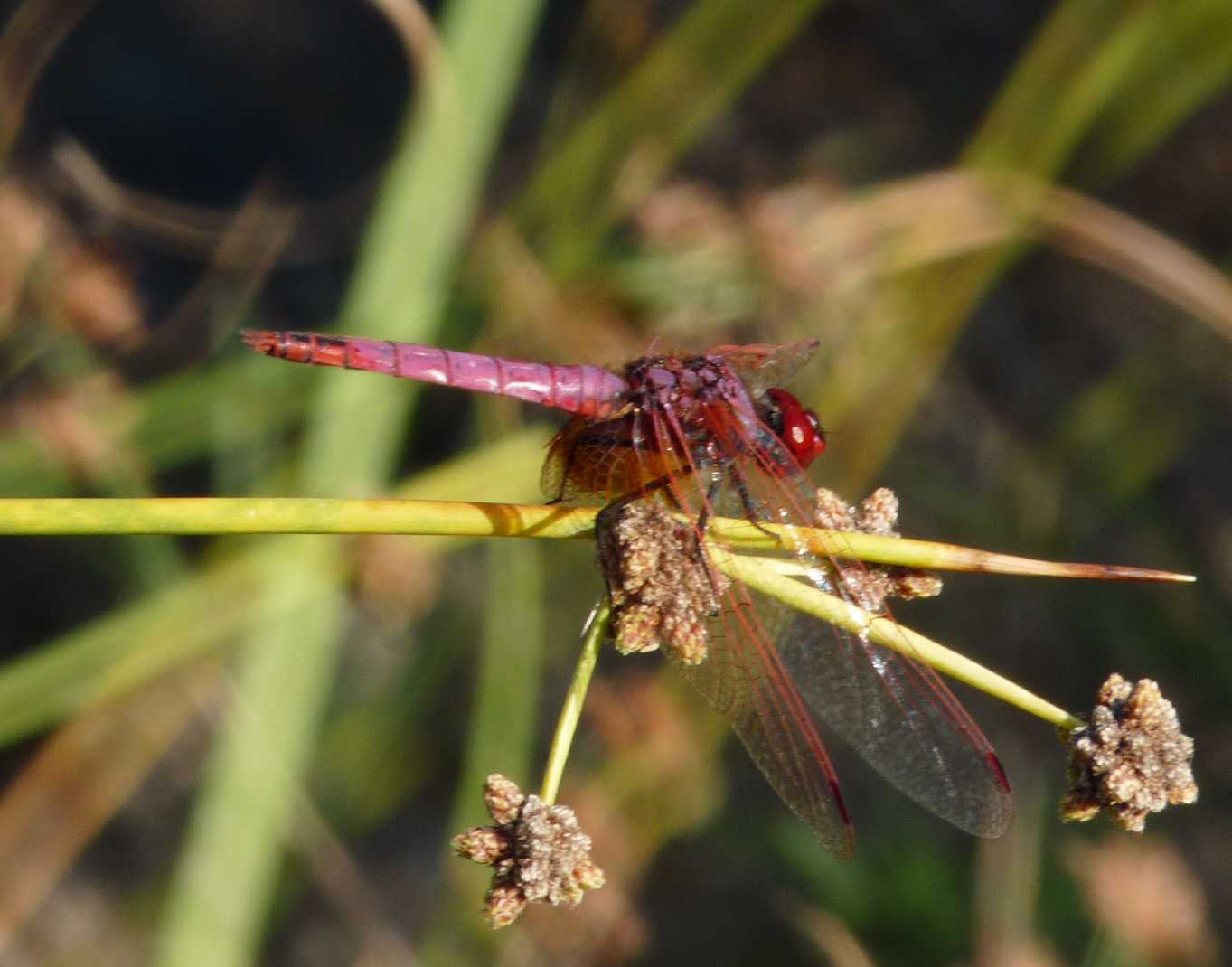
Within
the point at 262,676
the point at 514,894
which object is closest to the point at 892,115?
the point at 262,676

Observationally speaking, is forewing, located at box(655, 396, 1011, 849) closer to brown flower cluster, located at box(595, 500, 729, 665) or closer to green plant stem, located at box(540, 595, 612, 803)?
brown flower cluster, located at box(595, 500, 729, 665)

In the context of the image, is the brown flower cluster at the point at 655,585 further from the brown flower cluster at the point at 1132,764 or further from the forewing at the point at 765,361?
the forewing at the point at 765,361

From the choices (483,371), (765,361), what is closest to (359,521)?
(483,371)

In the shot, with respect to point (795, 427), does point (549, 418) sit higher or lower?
higher

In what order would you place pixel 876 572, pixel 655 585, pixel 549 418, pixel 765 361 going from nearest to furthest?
pixel 655 585 → pixel 876 572 → pixel 765 361 → pixel 549 418

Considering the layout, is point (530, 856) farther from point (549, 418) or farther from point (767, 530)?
point (549, 418)

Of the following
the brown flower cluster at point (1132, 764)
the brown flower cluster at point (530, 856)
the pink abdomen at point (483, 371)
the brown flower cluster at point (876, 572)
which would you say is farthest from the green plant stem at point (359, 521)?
the pink abdomen at point (483, 371)

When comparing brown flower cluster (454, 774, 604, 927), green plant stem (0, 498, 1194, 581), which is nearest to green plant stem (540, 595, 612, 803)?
brown flower cluster (454, 774, 604, 927)

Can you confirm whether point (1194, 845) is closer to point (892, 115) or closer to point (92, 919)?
point (892, 115)
